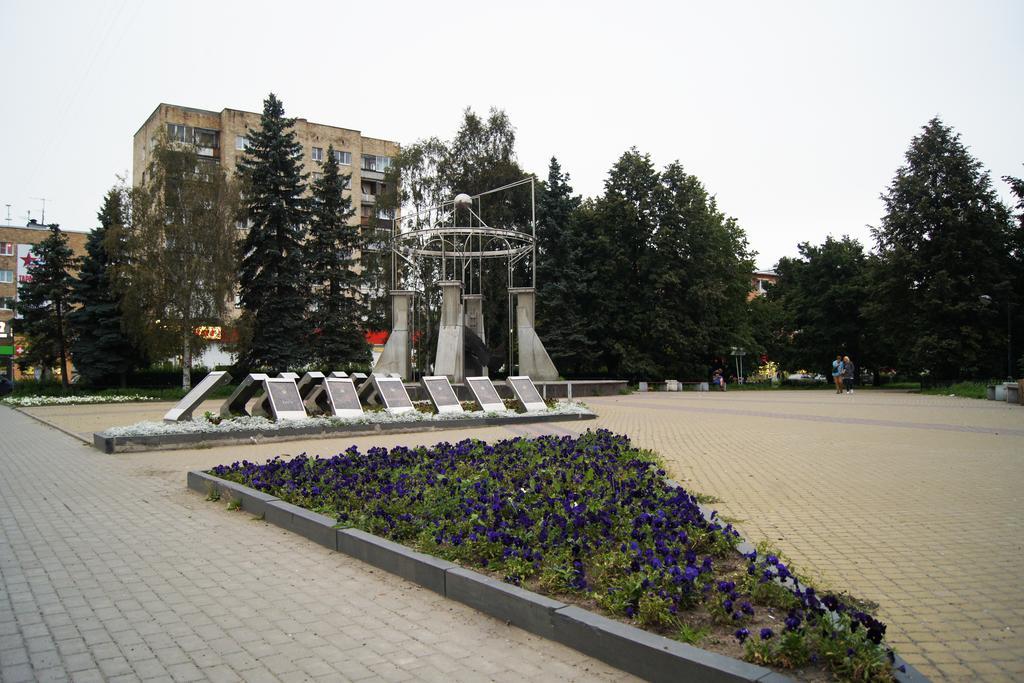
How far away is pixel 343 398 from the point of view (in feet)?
52.4

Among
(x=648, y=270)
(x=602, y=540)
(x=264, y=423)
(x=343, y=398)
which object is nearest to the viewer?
(x=602, y=540)

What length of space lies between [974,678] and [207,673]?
3.61 meters

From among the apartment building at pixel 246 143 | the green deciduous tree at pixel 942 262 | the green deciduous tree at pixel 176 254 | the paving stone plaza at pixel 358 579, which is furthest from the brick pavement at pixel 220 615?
the apartment building at pixel 246 143

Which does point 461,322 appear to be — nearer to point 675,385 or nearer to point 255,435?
point 255,435

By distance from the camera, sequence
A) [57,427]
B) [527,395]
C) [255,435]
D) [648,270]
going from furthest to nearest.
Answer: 1. [648,270]
2. [527,395]
3. [57,427]
4. [255,435]

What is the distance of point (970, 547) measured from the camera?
219 inches

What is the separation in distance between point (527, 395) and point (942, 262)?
27.2 meters

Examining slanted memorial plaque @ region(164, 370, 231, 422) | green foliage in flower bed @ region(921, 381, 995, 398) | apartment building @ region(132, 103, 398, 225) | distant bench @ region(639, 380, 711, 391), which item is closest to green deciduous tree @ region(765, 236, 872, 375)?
distant bench @ region(639, 380, 711, 391)

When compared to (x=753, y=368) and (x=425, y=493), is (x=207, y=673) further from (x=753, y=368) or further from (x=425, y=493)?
(x=753, y=368)

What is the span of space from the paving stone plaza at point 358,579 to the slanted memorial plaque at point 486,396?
7.14 metres

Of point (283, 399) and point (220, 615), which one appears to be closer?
point (220, 615)

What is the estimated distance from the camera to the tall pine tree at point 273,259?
34.0m

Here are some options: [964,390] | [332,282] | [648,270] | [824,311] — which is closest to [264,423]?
[332,282]

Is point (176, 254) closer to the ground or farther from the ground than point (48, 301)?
farther from the ground
